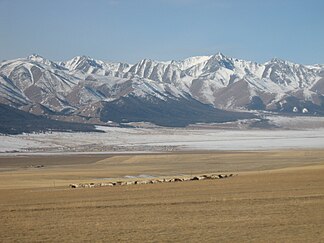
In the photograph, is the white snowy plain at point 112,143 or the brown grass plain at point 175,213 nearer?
the brown grass plain at point 175,213

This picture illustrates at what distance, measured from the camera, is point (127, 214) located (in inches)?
936

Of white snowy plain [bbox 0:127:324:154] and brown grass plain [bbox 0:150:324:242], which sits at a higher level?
white snowy plain [bbox 0:127:324:154]

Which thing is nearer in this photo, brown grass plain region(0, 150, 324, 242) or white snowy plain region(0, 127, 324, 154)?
brown grass plain region(0, 150, 324, 242)

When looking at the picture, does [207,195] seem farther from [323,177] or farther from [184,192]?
[323,177]

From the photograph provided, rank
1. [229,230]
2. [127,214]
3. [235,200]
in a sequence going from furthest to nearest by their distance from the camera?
[235,200] → [127,214] → [229,230]

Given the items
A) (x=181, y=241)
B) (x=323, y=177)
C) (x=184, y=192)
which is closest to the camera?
(x=181, y=241)

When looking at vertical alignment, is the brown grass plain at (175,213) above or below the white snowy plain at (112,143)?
below

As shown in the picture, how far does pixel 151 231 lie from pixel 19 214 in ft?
23.7

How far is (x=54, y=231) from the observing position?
19984 mm

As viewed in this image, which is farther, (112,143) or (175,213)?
(112,143)

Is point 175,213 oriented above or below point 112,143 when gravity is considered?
below

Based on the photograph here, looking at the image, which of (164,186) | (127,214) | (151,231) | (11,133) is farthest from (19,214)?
(11,133)

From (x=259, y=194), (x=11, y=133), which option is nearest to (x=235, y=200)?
(x=259, y=194)

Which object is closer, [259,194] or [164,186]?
[259,194]
